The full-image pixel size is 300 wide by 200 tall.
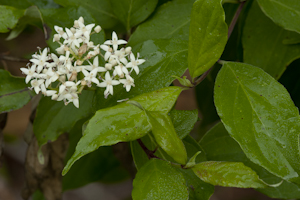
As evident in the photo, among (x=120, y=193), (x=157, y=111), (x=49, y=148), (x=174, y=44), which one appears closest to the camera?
(x=157, y=111)

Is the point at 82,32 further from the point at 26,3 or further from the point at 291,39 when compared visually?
the point at 291,39

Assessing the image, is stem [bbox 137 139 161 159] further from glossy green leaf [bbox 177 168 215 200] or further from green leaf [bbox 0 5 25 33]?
green leaf [bbox 0 5 25 33]

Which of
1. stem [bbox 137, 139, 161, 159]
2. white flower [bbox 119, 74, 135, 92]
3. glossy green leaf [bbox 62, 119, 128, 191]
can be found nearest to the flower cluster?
white flower [bbox 119, 74, 135, 92]

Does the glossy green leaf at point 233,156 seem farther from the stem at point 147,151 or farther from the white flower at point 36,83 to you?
the white flower at point 36,83

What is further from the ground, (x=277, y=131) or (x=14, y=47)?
(x=277, y=131)

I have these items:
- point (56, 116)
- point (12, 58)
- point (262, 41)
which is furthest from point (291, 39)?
point (12, 58)

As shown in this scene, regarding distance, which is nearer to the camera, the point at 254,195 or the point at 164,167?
the point at 164,167

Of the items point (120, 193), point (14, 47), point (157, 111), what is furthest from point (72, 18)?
point (120, 193)

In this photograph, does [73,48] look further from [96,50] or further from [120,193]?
[120,193]
